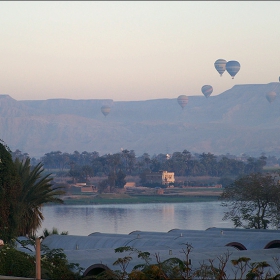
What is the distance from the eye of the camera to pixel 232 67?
187000 millimetres

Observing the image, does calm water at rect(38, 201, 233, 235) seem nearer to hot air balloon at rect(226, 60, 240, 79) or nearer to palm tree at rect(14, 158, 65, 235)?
palm tree at rect(14, 158, 65, 235)

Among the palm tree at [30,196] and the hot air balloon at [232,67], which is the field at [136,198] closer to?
the hot air balloon at [232,67]

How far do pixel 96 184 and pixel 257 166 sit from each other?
4180cm

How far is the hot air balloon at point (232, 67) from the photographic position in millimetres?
186500

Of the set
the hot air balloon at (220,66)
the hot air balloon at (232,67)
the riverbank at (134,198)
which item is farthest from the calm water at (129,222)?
the hot air balloon at (220,66)

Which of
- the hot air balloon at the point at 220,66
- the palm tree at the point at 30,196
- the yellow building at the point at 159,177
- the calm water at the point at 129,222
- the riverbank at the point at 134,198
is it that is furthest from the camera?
the hot air balloon at the point at 220,66

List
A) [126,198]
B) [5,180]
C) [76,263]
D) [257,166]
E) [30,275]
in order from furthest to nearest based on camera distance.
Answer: [257,166]
[126,198]
[5,180]
[76,263]
[30,275]

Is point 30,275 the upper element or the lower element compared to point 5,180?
lower

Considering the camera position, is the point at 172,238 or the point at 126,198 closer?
the point at 172,238

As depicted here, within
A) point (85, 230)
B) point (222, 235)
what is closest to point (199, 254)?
point (222, 235)

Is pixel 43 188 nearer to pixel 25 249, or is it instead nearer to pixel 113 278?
pixel 25 249

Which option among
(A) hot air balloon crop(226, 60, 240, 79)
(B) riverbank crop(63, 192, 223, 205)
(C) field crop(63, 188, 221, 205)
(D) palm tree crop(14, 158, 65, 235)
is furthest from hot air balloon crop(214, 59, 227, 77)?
(D) palm tree crop(14, 158, 65, 235)

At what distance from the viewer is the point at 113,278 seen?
644 inches

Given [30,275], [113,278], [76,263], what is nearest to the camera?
[113,278]
